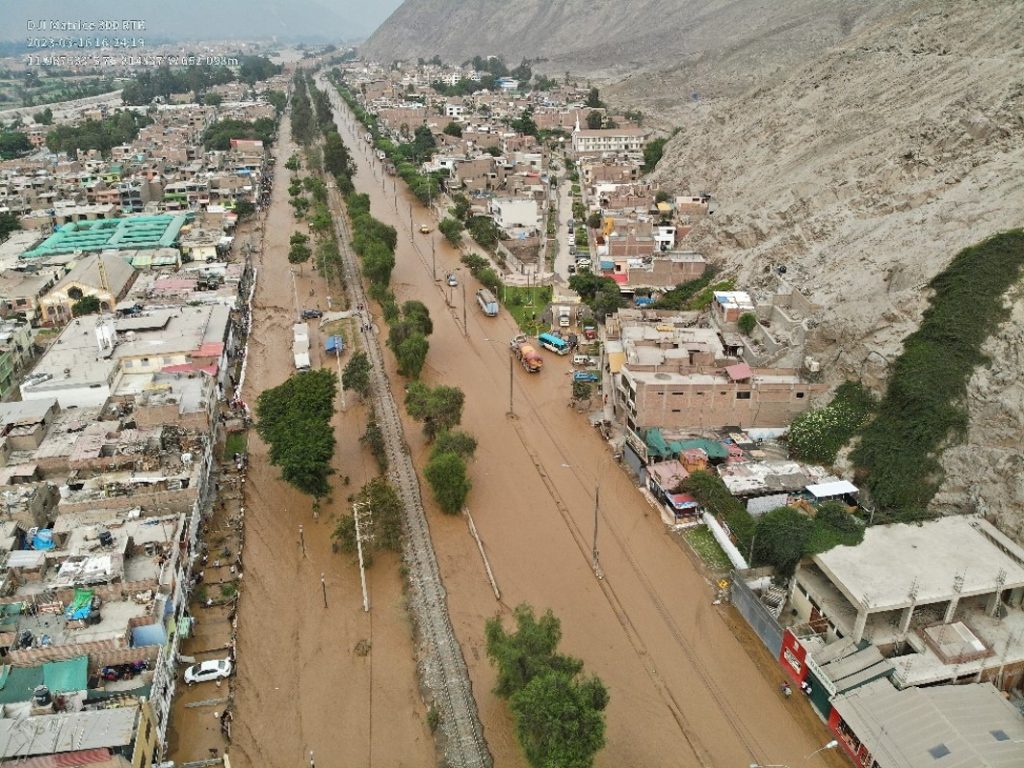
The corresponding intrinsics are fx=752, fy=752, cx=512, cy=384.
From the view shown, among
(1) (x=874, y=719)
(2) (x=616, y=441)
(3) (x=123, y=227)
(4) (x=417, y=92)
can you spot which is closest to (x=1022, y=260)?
(2) (x=616, y=441)

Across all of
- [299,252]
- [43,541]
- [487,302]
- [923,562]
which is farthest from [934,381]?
[299,252]

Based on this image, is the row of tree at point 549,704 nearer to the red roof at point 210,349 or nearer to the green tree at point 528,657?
the green tree at point 528,657

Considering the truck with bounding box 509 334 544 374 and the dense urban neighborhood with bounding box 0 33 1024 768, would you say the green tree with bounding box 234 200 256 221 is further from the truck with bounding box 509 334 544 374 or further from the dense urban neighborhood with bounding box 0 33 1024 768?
the truck with bounding box 509 334 544 374

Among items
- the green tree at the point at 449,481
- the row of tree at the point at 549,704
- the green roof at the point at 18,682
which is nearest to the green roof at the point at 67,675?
the green roof at the point at 18,682

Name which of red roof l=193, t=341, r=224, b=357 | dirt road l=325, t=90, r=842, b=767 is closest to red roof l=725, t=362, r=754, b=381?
dirt road l=325, t=90, r=842, b=767

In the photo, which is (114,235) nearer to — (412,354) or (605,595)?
(412,354)

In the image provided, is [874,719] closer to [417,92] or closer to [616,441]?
[616,441]
